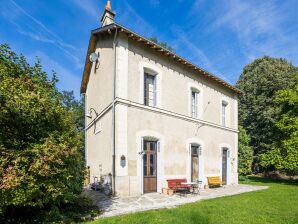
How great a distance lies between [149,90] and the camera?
12367 mm

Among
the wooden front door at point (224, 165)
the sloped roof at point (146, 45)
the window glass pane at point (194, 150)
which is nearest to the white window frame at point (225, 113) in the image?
the sloped roof at point (146, 45)

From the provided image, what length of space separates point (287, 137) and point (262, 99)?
7428 mm

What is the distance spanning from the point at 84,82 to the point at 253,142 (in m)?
19.1

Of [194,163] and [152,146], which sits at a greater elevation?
[152,146]

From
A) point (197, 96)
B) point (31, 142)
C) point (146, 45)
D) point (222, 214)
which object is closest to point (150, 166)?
point (222, 214)

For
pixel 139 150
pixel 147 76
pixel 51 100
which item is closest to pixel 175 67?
pixel 147 76

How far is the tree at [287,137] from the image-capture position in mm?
18094

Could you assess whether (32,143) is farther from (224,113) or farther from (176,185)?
(224,113)

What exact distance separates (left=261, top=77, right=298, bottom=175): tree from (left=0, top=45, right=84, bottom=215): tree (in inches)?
634

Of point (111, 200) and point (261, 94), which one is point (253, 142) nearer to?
point (261, 94)

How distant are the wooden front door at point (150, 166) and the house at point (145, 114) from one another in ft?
0.14

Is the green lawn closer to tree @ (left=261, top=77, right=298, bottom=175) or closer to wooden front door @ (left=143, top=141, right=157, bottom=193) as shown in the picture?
wooden front door @ (left=143, top=141, right=157, bottom=193)

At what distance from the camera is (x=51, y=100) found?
23.0 ft

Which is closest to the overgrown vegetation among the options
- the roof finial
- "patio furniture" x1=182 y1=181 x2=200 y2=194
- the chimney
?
"patio furniture" x1=182 y1=181 x2=200 y2=194
